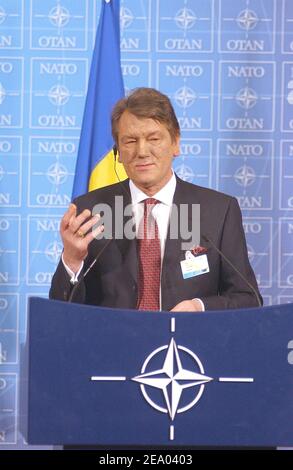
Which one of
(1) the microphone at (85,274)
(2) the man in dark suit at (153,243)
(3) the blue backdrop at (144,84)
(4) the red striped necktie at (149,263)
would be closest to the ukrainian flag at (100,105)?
(3) the blue backdrop at (144,84)

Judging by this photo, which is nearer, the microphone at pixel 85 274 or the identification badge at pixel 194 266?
the microphone at pixel 85 274

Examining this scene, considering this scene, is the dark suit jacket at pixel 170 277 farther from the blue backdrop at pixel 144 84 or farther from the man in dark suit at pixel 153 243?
the blue backdrop at pixel 144 84

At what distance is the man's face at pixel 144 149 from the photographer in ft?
9.18

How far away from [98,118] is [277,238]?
1000mm

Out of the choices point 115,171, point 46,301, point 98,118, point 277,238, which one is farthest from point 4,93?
point 46,301

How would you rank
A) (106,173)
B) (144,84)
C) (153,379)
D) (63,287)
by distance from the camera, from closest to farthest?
(153,379) < (63,287) < (106,173) < (144,84)

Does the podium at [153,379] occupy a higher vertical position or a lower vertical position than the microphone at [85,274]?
lower

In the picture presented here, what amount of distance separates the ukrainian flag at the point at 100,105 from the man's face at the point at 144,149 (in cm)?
74

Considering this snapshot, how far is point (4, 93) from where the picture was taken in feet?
12.5

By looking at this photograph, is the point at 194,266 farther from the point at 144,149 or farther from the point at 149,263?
the point at 144,149

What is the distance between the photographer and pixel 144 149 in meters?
→ 2.79

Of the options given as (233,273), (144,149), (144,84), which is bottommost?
(233,273)

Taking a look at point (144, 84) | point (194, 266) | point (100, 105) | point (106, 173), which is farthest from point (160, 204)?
point (144, 84)

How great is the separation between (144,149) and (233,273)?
525mm
